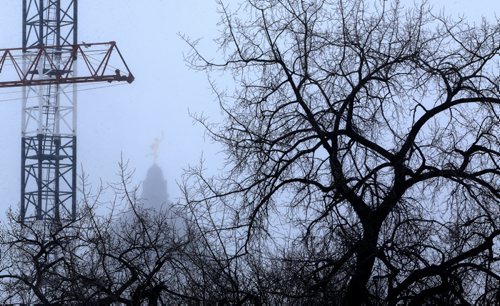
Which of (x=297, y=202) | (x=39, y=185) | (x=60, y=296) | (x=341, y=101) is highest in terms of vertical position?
(x=39, y=185)

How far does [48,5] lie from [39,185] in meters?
7.29

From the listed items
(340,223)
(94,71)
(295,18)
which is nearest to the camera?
(340,223)

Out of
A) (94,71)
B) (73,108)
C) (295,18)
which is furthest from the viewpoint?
(73,108)

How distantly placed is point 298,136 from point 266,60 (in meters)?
0.95

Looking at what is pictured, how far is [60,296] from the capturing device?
1235cm

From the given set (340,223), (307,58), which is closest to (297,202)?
(340,223)

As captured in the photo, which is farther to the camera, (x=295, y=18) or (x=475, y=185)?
(x=295, y=18)

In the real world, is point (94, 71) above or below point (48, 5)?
below

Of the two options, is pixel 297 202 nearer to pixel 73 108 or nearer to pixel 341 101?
pixel 341 101

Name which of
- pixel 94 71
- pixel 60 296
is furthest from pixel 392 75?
pixel 94 71

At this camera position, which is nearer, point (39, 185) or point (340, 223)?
point (340, 223)

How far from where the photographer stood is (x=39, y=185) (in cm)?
4144

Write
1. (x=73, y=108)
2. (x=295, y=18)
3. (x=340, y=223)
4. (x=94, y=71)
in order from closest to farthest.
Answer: (x=340, y=223), (x=295, y=18), (x=94, y=71), (x=73, y=108)

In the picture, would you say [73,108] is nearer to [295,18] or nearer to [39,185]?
[39,185]
